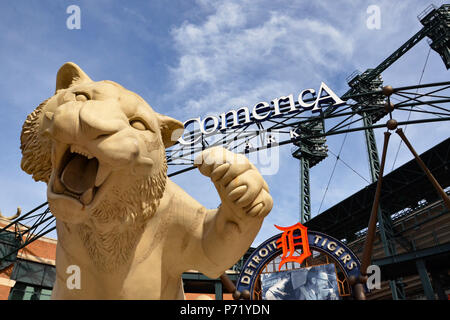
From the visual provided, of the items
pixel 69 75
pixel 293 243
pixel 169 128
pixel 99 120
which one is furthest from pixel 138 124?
pixel 293 243

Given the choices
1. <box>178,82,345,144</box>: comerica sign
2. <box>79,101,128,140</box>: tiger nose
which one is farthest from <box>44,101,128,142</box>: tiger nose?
<box>178,82,345,144</box>: comerica sign

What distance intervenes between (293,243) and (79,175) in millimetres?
9159

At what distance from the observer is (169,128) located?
1.74 meters

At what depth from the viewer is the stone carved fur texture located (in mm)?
1191

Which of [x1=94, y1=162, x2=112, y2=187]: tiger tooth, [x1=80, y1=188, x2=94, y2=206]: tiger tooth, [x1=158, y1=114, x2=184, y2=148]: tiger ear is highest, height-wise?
[x1=158, y1=114, x2=184, y2=148]: tiger ear

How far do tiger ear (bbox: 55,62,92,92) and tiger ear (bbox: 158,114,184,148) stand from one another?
45 cm

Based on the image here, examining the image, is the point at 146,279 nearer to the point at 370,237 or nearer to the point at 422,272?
the point at 370,237

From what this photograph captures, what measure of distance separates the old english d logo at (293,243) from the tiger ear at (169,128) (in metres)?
8.40

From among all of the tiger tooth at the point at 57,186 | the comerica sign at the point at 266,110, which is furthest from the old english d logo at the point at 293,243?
the tiger tooth at the point at 57,186

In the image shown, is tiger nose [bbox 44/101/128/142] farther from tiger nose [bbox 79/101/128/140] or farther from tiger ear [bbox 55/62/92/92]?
tiger ear [bbox 55/62/92/92]

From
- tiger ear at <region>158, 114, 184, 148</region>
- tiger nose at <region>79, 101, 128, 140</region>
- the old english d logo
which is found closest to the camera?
tiger nose at <region>79, 101, 128, 140</region>

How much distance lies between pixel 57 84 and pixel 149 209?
858 mm
